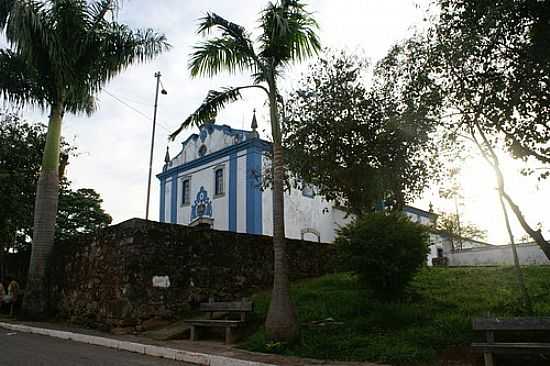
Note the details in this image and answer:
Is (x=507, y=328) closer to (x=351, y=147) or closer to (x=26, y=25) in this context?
(x=351, y=147)

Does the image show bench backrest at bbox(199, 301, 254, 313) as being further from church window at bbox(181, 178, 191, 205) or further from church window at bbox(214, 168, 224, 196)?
church window at bbox(181, 178, 191, 205)

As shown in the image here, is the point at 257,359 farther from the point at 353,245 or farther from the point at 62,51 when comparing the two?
the point at 62,51

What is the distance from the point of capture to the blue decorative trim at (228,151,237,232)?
82.8 feet

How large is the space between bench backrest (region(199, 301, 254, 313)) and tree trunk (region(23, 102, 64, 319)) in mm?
5627

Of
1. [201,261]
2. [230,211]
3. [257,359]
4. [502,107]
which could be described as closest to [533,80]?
[502,107]

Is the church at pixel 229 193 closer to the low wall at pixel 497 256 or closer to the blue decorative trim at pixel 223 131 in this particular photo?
the blue decorative trim at pixel 223 131

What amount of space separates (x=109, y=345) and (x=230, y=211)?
17.2m

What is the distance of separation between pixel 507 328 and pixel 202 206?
2262 centimetres

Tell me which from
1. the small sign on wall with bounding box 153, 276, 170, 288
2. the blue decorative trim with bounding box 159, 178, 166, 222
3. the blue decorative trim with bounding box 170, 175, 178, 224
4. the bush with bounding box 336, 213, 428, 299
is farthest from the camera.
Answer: the blue decorative trim with bounding box 159, 178, 166, 222

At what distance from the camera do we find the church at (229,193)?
80.5ft

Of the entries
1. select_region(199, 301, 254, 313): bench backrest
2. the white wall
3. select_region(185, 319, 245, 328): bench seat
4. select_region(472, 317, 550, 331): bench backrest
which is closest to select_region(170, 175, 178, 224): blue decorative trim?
the white wall

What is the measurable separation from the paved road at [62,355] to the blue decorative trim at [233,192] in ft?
53.1

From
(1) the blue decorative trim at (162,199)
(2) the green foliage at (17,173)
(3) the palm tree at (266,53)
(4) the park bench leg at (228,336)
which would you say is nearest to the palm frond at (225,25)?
(3) the palm tree at (266,53)

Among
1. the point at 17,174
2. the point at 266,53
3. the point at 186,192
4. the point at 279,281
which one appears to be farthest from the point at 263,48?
the point at 186,192
